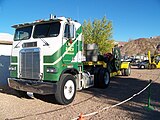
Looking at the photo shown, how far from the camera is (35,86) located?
25.8 feet

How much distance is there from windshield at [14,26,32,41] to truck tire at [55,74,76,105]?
7.62 feet

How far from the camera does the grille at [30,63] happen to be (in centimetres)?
816

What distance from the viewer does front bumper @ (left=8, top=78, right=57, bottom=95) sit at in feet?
25.0

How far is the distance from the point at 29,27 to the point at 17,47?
0.95 meters

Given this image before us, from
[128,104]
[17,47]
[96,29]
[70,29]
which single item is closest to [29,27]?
[17,47]

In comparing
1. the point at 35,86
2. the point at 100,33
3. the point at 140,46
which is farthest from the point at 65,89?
the point at 140,46

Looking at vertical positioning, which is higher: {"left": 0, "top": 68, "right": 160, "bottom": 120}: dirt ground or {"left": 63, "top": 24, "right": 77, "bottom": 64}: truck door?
{"left": 63, "top": 24, "right": 77, "bottom": 64}: truck door

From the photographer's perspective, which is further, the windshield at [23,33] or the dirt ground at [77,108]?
the windshield at [23,33]

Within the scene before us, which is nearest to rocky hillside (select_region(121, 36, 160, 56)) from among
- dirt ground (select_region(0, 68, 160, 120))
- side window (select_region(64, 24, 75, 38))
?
dirt ground (select_region(0, 68, 160, 120))

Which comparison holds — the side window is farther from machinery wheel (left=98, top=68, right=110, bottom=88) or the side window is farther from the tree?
the tree

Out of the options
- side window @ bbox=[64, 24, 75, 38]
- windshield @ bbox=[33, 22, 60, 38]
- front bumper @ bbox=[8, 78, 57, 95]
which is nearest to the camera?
front bumper @ bbox=[8, 78, 57, 95]

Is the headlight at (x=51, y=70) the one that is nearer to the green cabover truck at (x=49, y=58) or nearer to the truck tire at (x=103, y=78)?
the green cabover truck at (x=49, y=58)

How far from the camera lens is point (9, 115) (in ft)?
22.6

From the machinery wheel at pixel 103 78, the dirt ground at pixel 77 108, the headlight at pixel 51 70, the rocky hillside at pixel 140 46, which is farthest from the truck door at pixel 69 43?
the rocky hillside at pixel 140 46
